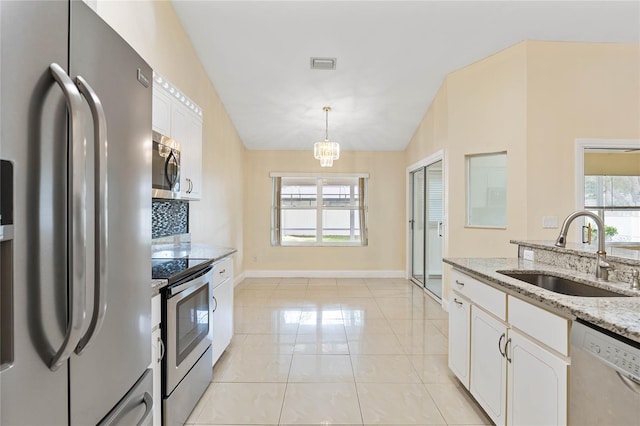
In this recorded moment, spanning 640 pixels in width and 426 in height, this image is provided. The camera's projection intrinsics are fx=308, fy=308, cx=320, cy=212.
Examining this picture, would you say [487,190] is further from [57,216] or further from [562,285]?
[57,216]

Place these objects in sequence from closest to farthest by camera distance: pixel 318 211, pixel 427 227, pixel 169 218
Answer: pixel 169 218, pixel 427 227, pixel 318 211

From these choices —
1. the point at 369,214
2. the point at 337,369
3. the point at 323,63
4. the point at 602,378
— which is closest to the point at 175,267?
the point at 337,369

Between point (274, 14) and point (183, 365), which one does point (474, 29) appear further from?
point (183, 365)

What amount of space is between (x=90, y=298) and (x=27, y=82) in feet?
1.64

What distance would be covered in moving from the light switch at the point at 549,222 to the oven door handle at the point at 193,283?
136 inches

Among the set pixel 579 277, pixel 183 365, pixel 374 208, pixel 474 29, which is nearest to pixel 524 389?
pixel 579 277

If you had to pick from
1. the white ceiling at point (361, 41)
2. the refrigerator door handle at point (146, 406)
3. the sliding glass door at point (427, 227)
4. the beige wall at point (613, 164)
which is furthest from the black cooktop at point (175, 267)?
the beige wall at point (613, 164)

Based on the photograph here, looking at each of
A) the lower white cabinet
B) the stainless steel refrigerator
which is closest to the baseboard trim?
the lower white cabinet

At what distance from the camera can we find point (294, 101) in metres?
4.64

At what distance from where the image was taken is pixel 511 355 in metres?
1.62

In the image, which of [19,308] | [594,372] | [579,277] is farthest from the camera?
[579,277]

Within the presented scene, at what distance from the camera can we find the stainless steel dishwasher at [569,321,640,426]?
38.2 inches

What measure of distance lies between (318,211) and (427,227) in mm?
2154

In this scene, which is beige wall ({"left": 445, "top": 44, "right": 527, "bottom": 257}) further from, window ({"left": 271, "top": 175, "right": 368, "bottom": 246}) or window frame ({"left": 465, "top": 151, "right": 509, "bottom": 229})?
window ({"left": 271, "top": 175, "right": 368, "bottom": 246})
